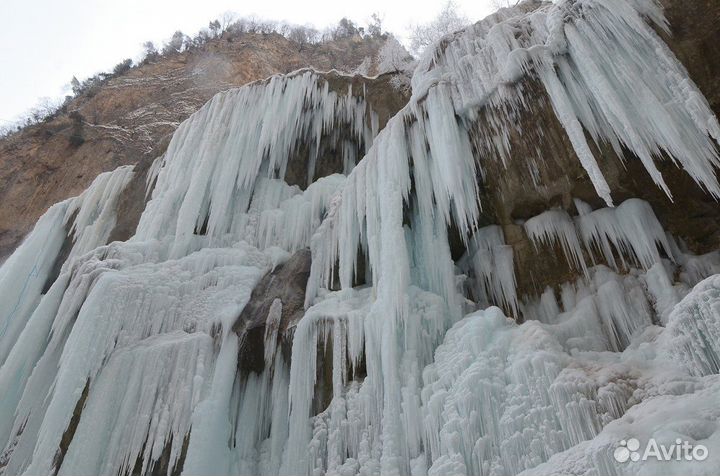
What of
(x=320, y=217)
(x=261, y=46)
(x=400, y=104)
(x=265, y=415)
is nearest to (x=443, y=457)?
(x=265, y=415)

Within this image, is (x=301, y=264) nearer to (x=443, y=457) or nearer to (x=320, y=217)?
(x=320, y=217)

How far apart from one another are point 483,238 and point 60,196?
17.1m

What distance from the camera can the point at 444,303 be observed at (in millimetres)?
6457

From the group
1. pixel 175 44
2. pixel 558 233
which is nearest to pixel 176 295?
pixel 558 233

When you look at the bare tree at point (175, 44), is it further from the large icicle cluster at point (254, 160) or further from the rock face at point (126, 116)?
the large icicle cluster at point (254, 160)

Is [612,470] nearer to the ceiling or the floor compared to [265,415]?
nearer to the floor

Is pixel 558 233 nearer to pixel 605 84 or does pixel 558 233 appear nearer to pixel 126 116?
pixel 605 84

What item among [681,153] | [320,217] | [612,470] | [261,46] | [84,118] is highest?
[261,46]

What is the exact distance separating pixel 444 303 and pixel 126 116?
19036 millimetres

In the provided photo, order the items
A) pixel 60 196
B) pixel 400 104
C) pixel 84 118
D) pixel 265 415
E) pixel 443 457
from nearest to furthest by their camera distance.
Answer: pixel 443 457
pixel 265 415
pixel 400 104
pixel 60 196
pixel 84 118

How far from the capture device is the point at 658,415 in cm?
336

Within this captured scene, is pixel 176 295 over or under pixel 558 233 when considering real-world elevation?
under

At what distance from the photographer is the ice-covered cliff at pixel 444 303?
185 inches

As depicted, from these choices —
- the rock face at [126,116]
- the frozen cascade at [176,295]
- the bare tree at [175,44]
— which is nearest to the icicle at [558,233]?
the frozen cascade at [176,295]
